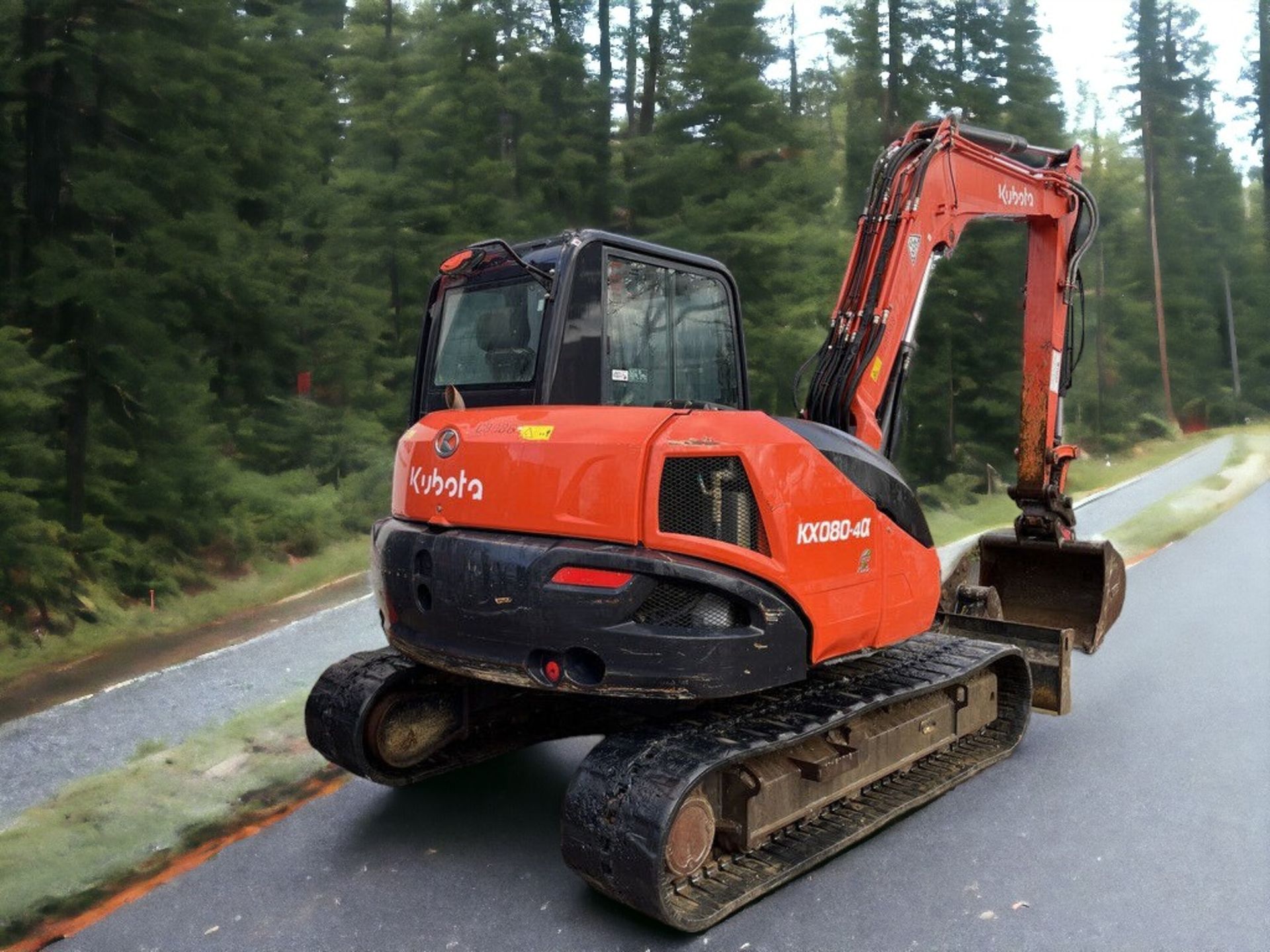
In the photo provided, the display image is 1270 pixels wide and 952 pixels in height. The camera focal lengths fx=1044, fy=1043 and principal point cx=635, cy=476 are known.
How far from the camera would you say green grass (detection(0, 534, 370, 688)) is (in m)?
8.04

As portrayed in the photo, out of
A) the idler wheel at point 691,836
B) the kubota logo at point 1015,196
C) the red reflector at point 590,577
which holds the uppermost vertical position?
the kubota logo at point 1015,196

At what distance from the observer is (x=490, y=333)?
15.5 ft

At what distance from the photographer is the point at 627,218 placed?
719 inches

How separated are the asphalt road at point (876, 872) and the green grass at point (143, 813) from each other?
294 millimetres

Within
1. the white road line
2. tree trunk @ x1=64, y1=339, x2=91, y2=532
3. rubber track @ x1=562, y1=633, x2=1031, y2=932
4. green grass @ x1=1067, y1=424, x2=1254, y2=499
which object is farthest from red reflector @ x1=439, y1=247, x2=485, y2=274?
green grass @ x1=1067, y1=424, x2=1254, y2=499

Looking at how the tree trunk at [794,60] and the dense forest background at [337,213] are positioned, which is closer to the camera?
the dense forest background at [337,213]

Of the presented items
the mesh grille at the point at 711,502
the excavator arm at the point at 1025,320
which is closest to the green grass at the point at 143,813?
the mesh grille at the point at 711,502

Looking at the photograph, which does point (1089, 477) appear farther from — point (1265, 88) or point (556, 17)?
point (1265, 88)

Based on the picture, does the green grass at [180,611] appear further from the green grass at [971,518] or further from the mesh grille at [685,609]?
the green grass at [971,518]

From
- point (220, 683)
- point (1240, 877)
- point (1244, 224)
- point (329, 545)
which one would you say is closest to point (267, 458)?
point (329, 545)

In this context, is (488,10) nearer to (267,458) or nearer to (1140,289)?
(267,458)

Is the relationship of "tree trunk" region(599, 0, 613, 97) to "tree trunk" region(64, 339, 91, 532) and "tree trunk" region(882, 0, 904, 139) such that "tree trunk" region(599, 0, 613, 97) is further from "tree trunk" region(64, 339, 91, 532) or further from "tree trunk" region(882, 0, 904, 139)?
"tree trunk" region(64, 339, 91, 532)

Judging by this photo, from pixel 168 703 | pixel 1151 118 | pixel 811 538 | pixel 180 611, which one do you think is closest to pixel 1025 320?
pixel 811 538

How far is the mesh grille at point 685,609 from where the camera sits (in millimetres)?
3863
